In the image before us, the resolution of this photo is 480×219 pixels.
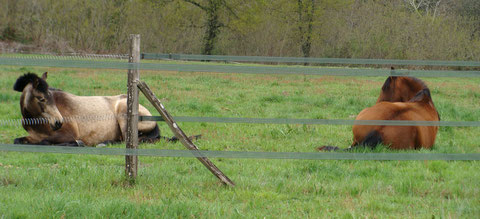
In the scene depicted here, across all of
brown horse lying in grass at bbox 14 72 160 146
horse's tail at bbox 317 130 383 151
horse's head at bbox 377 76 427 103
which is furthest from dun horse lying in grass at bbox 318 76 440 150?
brown horse lying in grass at bbox 14 72 160 146

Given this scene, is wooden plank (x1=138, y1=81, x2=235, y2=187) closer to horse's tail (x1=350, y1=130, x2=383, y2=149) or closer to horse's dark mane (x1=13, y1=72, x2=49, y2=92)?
horse's tail (x1=350, y1=130, x2=383, y2=149)

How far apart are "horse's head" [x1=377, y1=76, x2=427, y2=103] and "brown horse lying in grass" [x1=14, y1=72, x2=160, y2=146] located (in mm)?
3848

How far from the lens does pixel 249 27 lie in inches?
1174

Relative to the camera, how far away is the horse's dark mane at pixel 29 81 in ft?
22.7

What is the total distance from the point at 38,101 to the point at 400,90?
5663 mm

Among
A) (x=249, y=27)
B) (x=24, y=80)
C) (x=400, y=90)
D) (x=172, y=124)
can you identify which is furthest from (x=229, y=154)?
(x=249, y=27)

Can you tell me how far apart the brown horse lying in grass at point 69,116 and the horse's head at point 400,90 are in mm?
3848

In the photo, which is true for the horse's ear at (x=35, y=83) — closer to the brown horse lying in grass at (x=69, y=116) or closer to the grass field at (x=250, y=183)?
the brown horse lying in grass at (x=69, y=116)

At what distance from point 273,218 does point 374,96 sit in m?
9.86

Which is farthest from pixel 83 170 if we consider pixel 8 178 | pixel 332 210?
pixel 332 210

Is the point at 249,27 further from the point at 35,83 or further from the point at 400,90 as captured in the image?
the point at 35,83

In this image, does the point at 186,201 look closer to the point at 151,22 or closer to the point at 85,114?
the point at 85,114

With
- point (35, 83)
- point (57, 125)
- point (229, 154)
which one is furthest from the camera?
point (57, 125)

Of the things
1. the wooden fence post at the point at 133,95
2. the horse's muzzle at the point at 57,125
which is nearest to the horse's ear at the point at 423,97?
the wooden fence post at the point at 133,95
